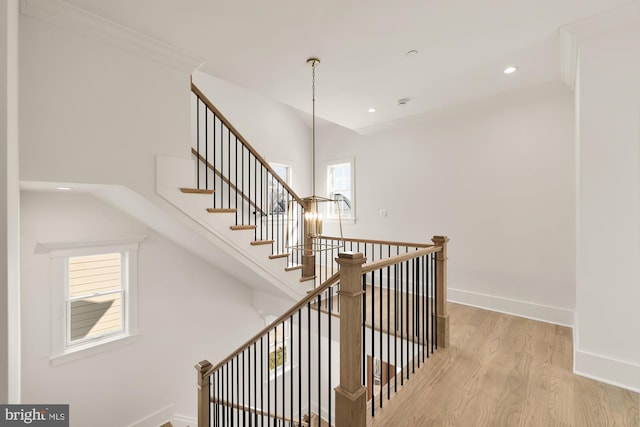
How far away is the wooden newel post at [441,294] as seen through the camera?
275cm

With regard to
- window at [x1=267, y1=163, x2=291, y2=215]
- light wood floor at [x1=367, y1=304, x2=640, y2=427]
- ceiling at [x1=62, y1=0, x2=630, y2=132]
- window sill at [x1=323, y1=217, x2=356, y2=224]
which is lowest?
light wood floor at [x1=367, y1=304, x2=640, y2=427]

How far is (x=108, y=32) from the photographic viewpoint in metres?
2.33

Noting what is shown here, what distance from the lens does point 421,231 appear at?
178 inches

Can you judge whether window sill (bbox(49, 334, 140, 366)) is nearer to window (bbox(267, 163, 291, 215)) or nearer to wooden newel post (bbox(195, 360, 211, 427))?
wooden newel post (bbox(195, 360, 211, 427))

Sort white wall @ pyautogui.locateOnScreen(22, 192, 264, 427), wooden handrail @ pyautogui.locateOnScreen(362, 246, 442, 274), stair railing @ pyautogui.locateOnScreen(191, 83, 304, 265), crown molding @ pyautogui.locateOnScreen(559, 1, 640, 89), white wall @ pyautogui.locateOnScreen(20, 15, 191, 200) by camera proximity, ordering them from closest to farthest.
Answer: wooden handrail @ pyautogui.locateOnScreen(362, 246, 442, 274) < white wall @ pyautogui.locateOnScreen(20, 15, 191, 200) < crown molding @ pyautogui.locateOnScreen(559, 1, 640, 89) < white wall @ pyautogui.locateOnScreen(22, 192, 264, 427) < stair railing @ pyautogui.locateOnScreen(191, 83, 304, 265)

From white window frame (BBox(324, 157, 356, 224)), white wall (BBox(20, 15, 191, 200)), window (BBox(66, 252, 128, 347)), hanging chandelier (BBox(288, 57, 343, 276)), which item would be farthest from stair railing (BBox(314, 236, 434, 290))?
window (BBox(66, 252, 128, 347))

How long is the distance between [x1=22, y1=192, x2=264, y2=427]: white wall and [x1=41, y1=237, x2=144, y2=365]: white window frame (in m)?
0.06

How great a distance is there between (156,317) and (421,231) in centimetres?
411

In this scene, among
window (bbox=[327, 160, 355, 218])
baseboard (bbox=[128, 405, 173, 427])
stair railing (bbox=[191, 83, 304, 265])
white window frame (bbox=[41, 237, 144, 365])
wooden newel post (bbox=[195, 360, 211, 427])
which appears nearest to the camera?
wooden newel post (bbox=[195, 360, 211, 427])

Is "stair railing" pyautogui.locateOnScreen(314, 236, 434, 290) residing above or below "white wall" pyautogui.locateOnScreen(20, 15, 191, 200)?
below

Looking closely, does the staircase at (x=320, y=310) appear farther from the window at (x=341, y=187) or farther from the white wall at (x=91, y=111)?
the window at (x=341, y=187)

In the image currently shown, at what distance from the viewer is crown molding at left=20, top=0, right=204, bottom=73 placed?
2059mm

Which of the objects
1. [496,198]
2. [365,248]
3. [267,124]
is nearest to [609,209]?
[496,198]

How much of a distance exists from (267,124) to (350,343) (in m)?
4.84
